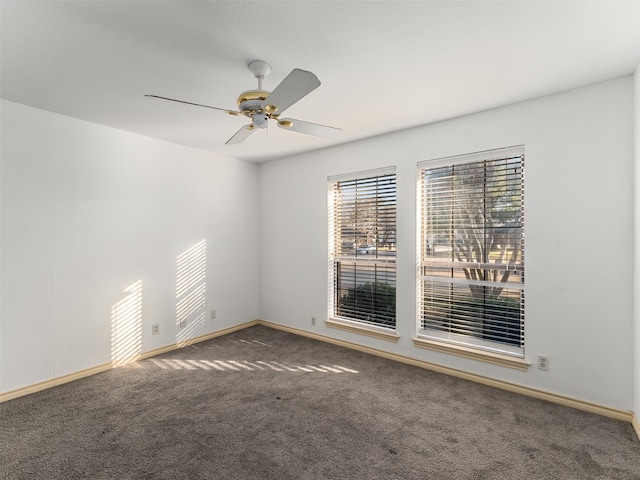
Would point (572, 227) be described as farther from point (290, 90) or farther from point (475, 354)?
point (290, 90)

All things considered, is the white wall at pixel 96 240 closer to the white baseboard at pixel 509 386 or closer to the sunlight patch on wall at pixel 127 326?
the sunlight patch on wall at pixel 127 326

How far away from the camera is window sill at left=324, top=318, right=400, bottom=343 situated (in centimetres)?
365

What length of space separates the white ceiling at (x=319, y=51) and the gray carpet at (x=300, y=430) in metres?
2.54

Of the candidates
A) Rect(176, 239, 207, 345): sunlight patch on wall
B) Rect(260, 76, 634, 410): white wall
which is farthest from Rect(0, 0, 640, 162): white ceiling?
Rect(176, 239, 207, 345): sunlight patch on wall

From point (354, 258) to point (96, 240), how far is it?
2.86 meters

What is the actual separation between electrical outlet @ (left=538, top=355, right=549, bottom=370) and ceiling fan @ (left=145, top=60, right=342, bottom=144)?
255 cm

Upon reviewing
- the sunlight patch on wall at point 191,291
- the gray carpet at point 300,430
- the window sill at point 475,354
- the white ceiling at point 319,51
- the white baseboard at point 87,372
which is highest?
the white ceiling at point 319,51

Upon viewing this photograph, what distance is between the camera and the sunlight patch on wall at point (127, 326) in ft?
11.3

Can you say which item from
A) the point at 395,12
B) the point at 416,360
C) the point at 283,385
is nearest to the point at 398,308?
the point at 416,360

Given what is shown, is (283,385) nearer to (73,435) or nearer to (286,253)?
(73,435)

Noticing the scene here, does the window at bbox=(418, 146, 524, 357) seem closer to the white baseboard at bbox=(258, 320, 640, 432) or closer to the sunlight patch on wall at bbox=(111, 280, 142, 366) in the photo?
the white baseboard at bbox=(258, 320, 640, 432)

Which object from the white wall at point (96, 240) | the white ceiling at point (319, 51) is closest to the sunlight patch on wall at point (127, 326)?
the white wall at point (96, 240)

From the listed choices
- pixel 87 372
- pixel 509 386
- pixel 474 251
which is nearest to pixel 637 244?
pixel 474 251

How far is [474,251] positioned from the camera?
124 inches
